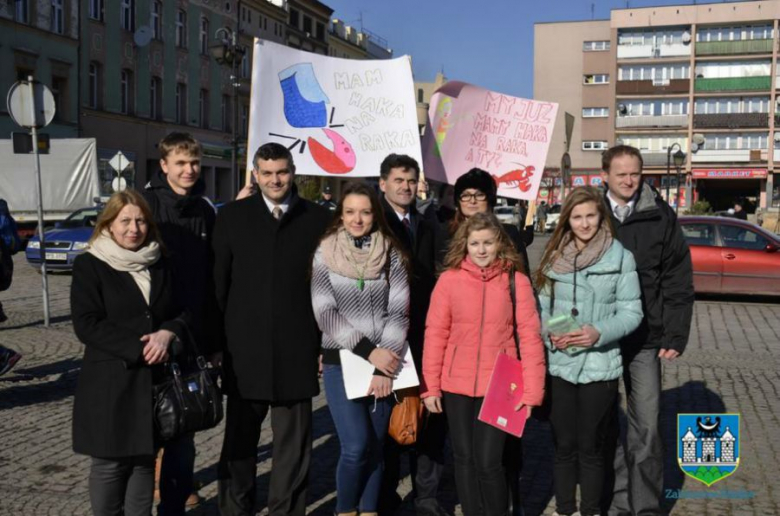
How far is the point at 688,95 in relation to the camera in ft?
239

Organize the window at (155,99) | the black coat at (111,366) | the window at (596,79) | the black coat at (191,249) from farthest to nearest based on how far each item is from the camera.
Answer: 1. the window at (596,79)
2. the window at (155,99)
3. the black coat at (191,249)
4. the black coat at (111,366)

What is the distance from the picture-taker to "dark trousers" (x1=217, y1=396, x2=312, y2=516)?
15.7 ft

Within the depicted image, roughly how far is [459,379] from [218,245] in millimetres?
1424

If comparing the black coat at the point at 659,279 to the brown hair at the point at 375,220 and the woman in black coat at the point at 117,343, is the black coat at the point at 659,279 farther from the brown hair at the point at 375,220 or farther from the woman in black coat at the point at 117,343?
the woman in black coat at the point at 117,343

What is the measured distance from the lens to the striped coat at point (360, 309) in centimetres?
457

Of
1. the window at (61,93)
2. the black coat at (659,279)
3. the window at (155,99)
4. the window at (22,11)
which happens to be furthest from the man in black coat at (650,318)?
the window at (155,99)

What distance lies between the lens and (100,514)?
423 cm

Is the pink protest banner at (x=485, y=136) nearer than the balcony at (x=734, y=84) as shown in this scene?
Yes

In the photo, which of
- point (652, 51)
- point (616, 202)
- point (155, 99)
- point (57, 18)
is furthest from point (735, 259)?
point (652, 51)

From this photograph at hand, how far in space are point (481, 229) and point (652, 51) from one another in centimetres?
7352

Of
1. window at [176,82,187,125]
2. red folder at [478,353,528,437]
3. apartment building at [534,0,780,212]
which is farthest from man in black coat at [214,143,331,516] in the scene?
apartment building at [534,0,780,212]

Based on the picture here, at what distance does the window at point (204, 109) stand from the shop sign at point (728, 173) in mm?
40984

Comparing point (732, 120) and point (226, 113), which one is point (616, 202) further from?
point (732, 120)

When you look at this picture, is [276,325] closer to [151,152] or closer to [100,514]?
[100,514]
